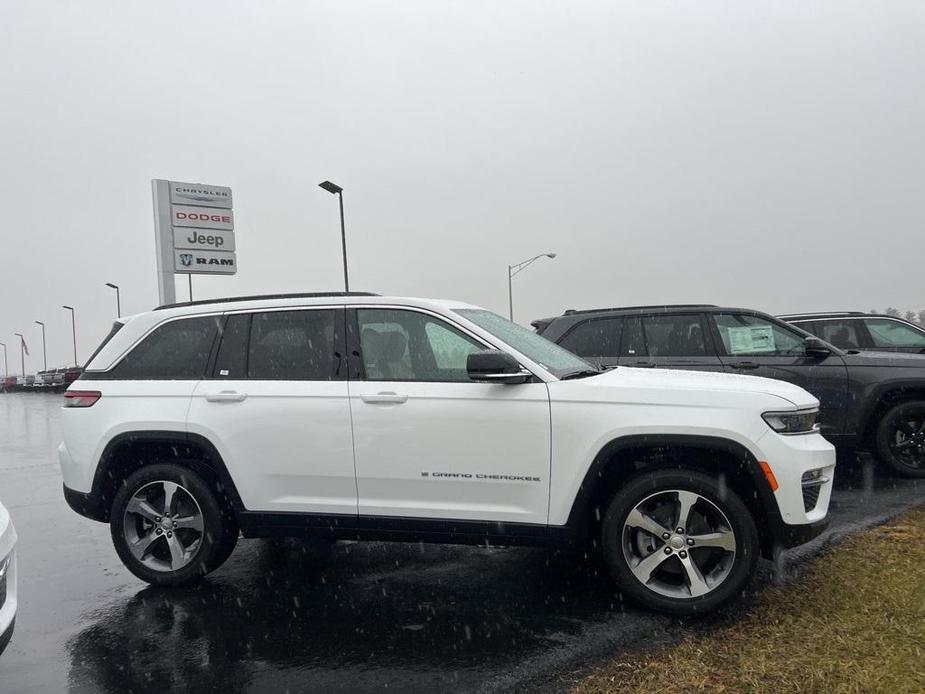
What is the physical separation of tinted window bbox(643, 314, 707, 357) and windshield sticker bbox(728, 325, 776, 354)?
32 centimetres

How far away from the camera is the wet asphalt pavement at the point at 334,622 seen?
3.40m

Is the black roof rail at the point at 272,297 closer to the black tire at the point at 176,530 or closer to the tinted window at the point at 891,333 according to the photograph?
the black tire at the point at 176,530

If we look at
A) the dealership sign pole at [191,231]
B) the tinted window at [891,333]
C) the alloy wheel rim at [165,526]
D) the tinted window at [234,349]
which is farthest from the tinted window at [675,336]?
the dealership sign pole at [191,231]

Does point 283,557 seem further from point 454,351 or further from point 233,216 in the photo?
point 233,216

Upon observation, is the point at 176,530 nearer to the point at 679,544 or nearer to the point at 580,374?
the point at 580,374

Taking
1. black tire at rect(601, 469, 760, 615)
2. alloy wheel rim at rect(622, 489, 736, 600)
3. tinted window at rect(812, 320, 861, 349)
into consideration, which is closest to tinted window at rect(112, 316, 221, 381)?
black tire at rect(601, 469, 760, 615)

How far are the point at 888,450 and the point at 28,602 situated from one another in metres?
7.68

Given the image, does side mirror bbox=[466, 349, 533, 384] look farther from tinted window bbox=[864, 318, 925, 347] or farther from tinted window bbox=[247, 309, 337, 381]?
tinted window bbox=[864, 318, 925, 347]

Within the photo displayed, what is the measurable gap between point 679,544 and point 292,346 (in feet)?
8.70

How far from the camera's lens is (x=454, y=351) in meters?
4.38

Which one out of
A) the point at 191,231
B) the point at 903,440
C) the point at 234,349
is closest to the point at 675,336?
the point at 903,440

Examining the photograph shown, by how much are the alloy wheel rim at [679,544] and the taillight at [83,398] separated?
3.55 m

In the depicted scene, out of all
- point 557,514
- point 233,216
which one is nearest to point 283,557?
point 557,514

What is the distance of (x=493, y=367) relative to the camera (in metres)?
3.95
